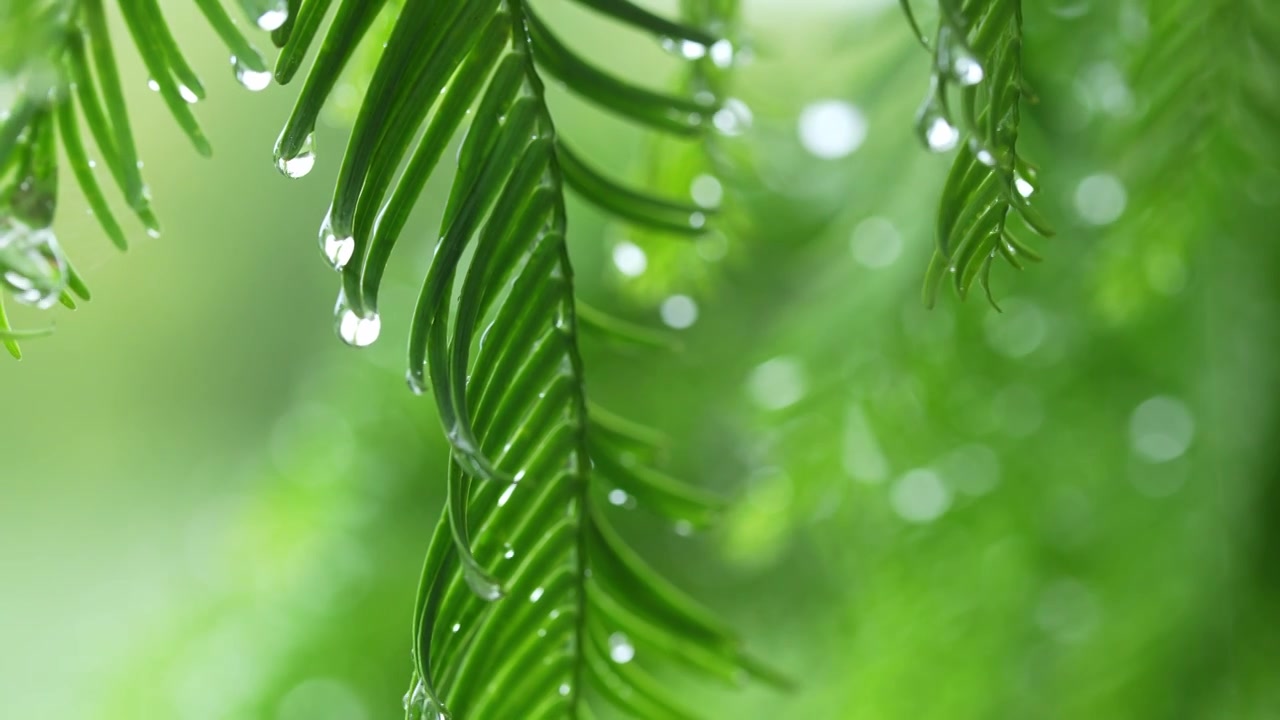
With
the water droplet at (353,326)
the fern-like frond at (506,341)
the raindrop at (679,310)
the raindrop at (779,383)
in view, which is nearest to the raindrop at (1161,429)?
the raindrop at (779,383)

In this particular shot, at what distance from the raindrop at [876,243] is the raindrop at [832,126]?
2.3 inches

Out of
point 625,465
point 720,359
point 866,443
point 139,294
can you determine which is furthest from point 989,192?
point 139,294

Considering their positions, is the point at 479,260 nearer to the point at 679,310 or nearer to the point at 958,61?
the point at 958,61

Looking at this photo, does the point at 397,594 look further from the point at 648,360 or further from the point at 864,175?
the point at 864,175

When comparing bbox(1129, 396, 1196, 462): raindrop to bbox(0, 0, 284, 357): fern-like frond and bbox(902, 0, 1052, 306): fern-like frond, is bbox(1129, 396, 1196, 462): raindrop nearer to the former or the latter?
bbox(902, 0, 1052, 306): fern-like frond

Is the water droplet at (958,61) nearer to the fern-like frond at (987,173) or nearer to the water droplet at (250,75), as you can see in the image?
the fern-like frond at (987,173)

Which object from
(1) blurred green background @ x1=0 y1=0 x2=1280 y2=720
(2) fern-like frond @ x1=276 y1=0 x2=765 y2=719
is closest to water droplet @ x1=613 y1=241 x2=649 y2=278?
(1) blurred green background @ x1=0 y1=0 x2=1280 y2=720

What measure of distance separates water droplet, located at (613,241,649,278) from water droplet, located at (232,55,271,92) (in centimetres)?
27

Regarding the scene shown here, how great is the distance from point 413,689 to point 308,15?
0.47ft

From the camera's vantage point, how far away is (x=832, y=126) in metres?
0.70

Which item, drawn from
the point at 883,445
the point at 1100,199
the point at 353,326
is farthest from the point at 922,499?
the point at 353,326

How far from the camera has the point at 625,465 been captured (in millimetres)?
297

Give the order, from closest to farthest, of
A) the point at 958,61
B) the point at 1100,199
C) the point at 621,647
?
the point at 958,61 → the point at 621,647 → the point at 1100,199

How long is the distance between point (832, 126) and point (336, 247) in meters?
0.53
